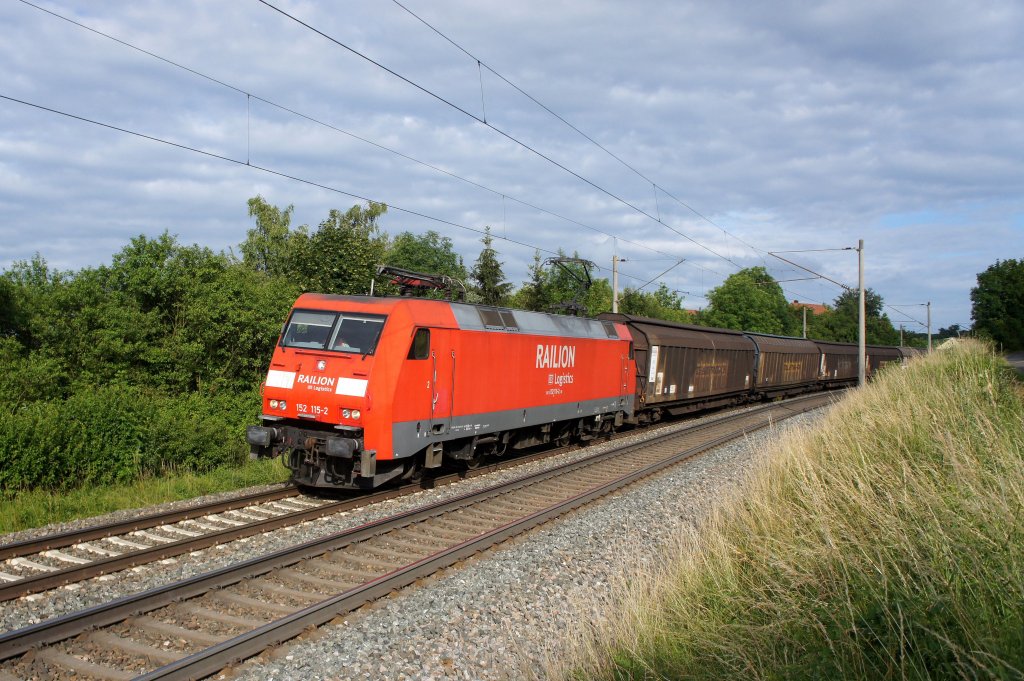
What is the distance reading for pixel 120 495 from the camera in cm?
1059

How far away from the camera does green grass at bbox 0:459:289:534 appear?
9242mm

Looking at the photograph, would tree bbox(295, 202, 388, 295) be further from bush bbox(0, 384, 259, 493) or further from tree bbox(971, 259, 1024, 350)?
tree bbox(971, 259, 1024, 350)

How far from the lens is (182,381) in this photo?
18.2m

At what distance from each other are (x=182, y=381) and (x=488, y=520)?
39.1 feet

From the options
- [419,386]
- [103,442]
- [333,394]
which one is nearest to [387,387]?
[419,386]

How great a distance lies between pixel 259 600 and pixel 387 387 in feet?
12.9

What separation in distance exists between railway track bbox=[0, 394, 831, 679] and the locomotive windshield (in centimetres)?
258

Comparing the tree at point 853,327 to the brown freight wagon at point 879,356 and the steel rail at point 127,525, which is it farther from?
the steel rail at point 127,525

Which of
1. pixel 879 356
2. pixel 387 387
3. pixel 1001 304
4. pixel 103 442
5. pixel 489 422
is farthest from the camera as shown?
pixel 879 356

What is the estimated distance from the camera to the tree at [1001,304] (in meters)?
30.2

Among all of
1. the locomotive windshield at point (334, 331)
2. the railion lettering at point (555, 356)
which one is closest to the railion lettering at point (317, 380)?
the locomotive windshield at point (334, 331)

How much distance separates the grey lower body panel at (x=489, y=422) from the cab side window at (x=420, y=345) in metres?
0.98

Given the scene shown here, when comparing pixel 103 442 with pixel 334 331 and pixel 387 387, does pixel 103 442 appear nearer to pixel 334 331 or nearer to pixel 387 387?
pixel 334 331

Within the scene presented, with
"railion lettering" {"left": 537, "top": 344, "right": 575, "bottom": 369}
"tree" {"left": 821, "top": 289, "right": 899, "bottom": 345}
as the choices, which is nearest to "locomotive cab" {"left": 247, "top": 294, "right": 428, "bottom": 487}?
"railion lettering" {"left": 537, "top": 344, "right": 575, "bottom": 369}
